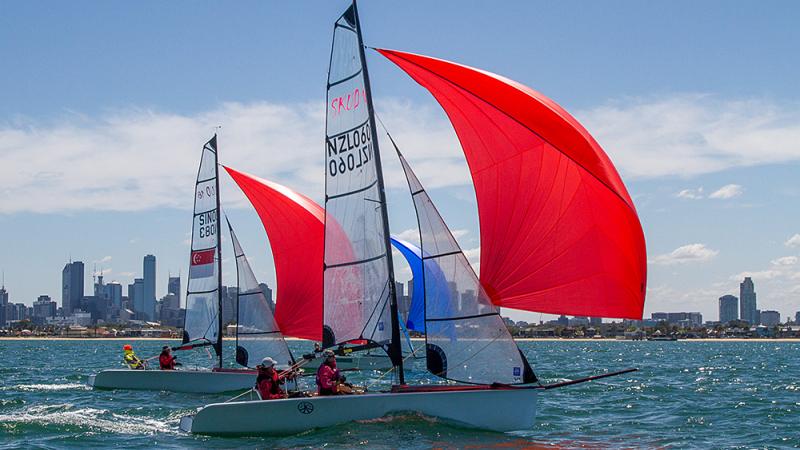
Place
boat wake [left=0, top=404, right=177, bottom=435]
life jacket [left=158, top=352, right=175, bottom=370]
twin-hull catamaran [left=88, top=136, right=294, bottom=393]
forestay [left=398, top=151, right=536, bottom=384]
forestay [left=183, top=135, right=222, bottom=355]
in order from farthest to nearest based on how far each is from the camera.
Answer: forestay [left=183, top=135, right=222, bottom=355] < life jacket [left=158, top=352, right=175, bottom=370] < twin-hull catamaran [left=88, top=136, right=294, bottom=393] < boat wake [left=0, top=404, right=177, bottom=435] < forestay [left=398, top=151, right=536, bottom=384]

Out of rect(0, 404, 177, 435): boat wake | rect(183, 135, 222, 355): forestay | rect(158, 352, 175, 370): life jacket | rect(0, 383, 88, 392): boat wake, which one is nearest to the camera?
rect(0, 404, 177, 435): boat wake

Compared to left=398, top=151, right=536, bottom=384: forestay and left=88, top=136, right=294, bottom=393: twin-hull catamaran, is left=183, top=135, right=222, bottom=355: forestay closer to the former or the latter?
left=88, top=136, right=294, bottom=393: twin-hull catamaran

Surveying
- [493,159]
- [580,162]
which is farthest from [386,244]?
[580,162]

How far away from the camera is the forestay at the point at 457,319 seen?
15.7 m

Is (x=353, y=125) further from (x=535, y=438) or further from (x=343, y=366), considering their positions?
(x=343, y=366)

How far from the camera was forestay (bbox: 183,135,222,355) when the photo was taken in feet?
87.5

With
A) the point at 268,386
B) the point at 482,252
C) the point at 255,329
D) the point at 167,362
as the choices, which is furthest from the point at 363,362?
the point at 482,252

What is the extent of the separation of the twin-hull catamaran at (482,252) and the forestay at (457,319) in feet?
0.07

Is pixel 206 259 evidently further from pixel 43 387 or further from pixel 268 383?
pixel 268 383

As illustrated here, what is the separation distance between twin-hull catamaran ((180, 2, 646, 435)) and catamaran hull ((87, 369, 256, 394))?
7.00m

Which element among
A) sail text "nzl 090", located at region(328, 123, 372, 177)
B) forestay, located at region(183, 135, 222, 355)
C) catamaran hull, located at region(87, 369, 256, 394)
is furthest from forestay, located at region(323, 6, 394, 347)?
forestay, located at region(183, 135, 222, 355)

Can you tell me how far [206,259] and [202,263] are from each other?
0.19m

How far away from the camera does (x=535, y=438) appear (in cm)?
1628

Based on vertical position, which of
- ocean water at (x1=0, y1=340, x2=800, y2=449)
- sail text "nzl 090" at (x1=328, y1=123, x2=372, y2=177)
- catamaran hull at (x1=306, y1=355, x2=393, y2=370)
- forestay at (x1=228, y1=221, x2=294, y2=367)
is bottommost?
ocean water at (x1=0, y1=340, x2=800, y2=449)
